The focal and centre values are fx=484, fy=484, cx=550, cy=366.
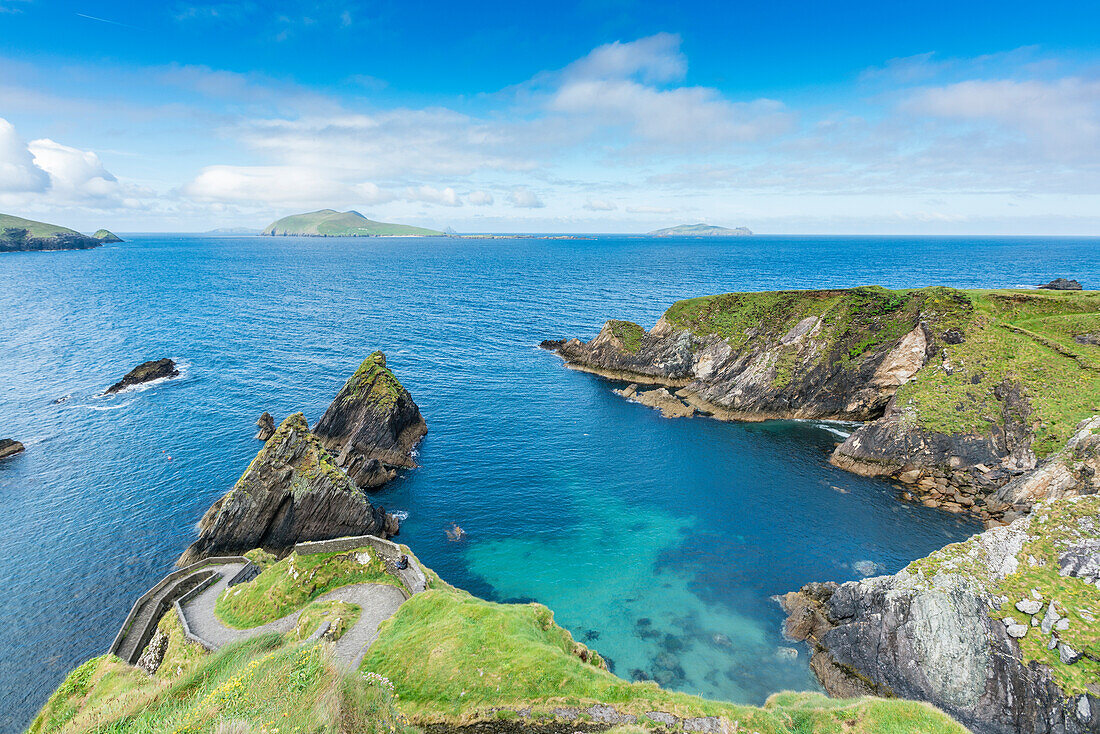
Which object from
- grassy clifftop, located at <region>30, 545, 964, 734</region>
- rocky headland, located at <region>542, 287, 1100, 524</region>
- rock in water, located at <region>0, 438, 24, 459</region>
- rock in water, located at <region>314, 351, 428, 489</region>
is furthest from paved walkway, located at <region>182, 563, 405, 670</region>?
rocky headland, located at <region>542, 287, 1100, 524</region>

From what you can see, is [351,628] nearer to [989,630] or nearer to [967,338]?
[989,630]

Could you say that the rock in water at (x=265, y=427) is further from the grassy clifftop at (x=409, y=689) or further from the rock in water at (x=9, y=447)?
the grassy clifftop at (x=409, y=689)

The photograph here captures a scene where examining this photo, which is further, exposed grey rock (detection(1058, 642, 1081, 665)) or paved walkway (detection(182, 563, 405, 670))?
paved walkway (detection(182, 563, 405, 670))

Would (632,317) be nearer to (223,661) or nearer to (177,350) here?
(177,350)

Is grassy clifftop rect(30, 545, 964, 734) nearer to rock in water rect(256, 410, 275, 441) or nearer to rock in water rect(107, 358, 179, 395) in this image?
rock in water rect(256, 410, 275, 441)

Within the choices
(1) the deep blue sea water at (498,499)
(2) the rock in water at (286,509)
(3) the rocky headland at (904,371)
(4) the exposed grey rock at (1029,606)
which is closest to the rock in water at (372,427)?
(1) the deep blue sea water at (498,499)
